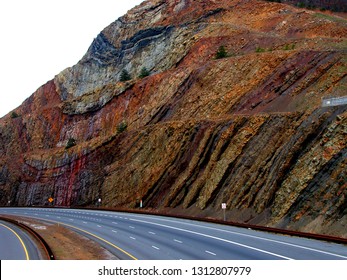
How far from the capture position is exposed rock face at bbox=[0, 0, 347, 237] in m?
26.5

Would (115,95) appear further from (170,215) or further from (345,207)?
(345,207)

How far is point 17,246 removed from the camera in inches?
947

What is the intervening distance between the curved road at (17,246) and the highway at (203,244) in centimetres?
391

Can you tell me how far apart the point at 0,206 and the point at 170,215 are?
42786mm

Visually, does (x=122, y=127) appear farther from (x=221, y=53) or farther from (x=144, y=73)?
(x=221, y=53)

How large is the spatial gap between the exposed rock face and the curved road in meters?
14.2

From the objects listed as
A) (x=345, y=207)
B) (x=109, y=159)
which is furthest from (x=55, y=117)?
(x=345, y=207)

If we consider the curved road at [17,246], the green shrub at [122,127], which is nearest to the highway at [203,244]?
the curved road at [17,246]

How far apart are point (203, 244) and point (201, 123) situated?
72.7ft

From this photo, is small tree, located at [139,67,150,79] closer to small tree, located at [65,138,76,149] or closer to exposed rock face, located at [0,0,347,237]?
exposed rock face, located at [0,0,347,237]

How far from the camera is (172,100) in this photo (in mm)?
51188

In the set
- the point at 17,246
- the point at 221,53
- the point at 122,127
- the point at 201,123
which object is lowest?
the point at 17,246

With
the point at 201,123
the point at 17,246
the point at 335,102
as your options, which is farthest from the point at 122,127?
the point at 335,102

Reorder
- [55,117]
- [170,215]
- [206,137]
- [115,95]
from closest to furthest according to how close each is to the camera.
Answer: [170,215], [206,137], [115,95], [55,117]
